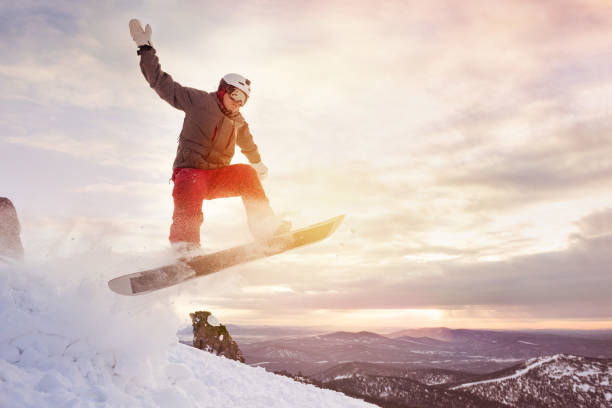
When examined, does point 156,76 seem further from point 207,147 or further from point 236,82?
point 207,147

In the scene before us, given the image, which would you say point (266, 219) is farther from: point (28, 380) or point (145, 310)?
point (28, 380)

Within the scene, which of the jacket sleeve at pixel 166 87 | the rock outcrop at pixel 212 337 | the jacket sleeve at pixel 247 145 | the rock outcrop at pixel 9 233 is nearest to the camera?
the jacket sleeve at pixel 166 87

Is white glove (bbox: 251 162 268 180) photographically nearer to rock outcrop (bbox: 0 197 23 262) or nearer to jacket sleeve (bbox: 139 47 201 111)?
jacket sleeve (bbox: 139 47 201 111)

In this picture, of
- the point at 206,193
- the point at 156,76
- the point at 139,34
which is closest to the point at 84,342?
the point at 206,193

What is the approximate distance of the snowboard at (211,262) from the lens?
7184 millimetres

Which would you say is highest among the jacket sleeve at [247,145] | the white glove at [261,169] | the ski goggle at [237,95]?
the ski goggle at [237,95]

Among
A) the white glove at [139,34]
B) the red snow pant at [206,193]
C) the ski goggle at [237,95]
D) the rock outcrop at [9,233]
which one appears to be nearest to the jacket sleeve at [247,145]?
the ski goggle at [237,95]

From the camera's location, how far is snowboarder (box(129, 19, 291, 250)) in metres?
7.50

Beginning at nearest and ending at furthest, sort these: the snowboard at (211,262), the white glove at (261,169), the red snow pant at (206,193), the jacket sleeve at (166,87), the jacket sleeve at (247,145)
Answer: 1. the snowboard at (211,262)
2. the red snow pant at (206,193)
3. the jacket sleeve at (166,87)
4. the jacket sleeve at (247,145)
5. the white glove at (261,169)

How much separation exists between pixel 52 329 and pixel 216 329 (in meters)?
25.1

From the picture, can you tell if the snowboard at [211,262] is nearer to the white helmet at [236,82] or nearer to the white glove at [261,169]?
the white glove at [261,169]

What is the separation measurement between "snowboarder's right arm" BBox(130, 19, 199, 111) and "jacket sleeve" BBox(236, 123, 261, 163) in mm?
1443

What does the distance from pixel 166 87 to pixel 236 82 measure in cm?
135

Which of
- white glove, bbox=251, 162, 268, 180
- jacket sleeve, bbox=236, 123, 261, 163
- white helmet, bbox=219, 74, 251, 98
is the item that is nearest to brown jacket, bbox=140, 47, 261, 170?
white helmet, bbox=219, 74, 251, 98
